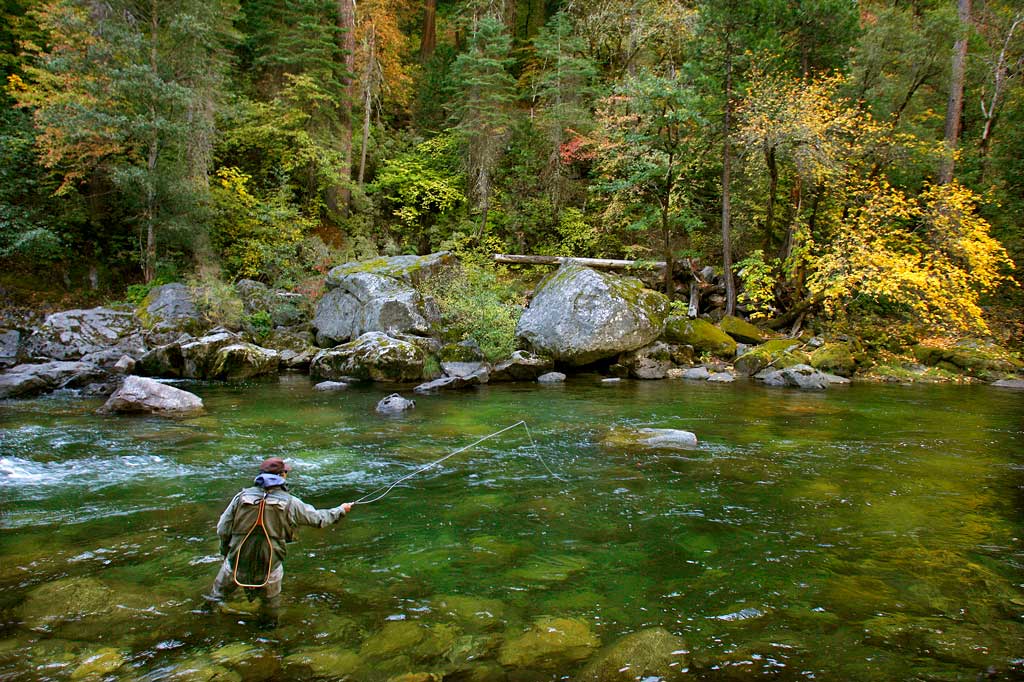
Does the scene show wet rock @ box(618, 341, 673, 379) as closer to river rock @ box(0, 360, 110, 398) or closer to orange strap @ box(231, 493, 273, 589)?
orange strap @ box(231, 493, 273, 589)

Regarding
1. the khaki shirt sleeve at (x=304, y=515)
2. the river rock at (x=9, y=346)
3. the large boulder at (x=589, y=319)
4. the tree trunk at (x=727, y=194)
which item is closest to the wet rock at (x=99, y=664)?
the khaki shirt sleeve at (x=304, y=515)

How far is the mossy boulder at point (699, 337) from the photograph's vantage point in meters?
17.5

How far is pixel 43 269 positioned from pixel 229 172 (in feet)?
22.4

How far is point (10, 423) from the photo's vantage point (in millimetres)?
9539

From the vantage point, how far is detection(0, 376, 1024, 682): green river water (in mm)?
3631

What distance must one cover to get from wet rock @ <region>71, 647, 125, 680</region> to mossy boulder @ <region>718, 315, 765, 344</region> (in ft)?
58.3

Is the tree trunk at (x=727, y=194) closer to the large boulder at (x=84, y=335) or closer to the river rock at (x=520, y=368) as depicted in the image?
the river rock at (x=520, y=368)

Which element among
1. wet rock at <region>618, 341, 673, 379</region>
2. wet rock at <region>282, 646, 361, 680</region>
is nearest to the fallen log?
wet rock at <region>618, 341, 673, 379</region>

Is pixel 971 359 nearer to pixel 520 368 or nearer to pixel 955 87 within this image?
pixel 955 87

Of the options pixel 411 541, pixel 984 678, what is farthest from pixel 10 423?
pixel 984 678

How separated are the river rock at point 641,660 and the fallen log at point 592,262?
17.3 m

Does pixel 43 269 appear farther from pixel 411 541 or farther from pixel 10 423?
pixel 411 541

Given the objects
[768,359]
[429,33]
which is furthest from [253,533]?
[429,33]

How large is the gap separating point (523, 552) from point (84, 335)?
53.7 ft
